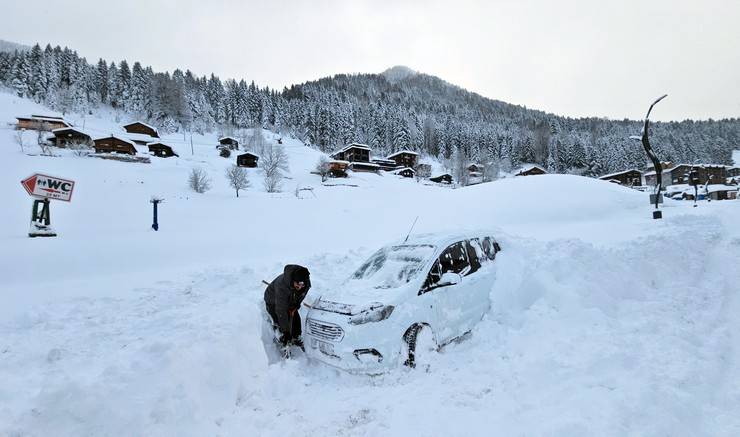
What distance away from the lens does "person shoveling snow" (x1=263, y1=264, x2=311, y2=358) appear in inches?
213

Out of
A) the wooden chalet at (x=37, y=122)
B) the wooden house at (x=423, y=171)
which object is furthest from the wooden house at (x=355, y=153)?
the wooden chalet at (x=37, y=122)

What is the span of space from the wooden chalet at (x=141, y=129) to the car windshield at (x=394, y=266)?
81.0 metres

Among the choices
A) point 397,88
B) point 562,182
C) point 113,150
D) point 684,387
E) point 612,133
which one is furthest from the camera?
point 397,88

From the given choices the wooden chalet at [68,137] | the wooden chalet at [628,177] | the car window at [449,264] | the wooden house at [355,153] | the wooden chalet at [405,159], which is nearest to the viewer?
the car window at [449,264]

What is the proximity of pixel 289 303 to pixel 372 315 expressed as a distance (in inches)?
56.5

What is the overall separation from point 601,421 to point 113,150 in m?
66.8

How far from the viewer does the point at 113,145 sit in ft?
178

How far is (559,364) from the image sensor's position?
4.39 m

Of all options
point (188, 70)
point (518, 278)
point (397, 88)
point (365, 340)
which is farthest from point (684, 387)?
point (397, 88)

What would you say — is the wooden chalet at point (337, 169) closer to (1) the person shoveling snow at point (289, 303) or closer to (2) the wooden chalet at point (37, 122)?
(2) the wooden chalet at point (37, 122)

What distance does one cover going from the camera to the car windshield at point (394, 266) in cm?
552

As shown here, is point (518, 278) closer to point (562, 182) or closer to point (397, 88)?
point (562, 182)

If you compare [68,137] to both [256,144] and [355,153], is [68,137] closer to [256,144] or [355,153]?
[256,144]

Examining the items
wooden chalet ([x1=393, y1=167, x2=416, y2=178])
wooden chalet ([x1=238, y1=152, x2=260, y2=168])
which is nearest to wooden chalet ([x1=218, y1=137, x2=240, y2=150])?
wooden chalet ([x1=238, y1=152, x2=260, y2=168])
